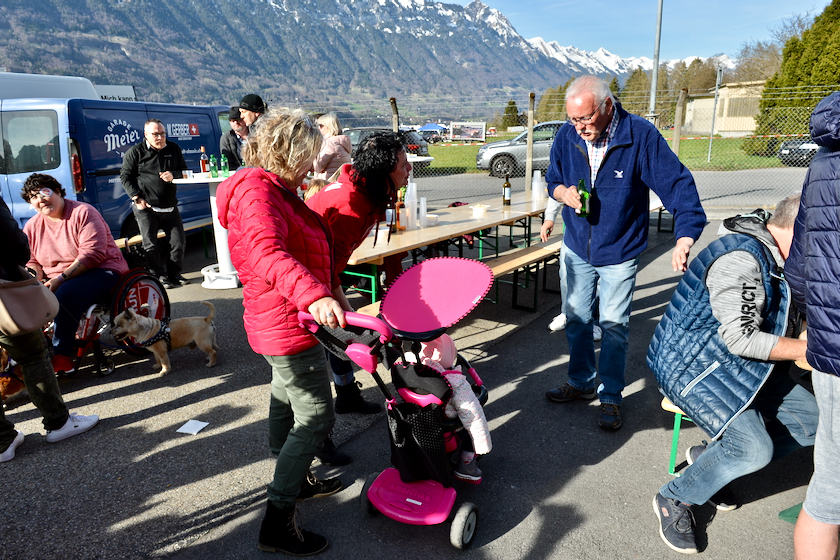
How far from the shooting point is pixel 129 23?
156375mm

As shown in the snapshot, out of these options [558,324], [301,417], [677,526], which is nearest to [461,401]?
[301,417]

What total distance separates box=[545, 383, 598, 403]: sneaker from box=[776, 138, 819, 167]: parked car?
57.6 ft

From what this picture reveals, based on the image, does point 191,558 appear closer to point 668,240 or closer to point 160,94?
point 668,240

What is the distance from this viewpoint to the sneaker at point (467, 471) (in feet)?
8.04

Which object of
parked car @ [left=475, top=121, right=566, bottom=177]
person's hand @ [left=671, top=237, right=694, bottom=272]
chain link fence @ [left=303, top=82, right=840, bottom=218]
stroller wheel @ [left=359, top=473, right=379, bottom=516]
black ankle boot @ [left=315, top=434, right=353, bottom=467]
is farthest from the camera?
parked car @ [left=475, top=121, right=566, bottom=177]

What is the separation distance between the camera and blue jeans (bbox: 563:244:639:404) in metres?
3.13

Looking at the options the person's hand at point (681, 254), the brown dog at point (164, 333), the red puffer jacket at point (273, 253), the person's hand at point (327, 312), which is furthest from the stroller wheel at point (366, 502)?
the brown dog at point (164, 333)

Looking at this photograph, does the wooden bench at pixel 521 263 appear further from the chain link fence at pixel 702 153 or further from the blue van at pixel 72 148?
the chain link fence at pixel 702 153

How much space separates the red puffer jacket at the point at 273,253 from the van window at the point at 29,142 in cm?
604

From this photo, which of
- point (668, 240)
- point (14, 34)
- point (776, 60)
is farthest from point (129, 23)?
point (668, 240)

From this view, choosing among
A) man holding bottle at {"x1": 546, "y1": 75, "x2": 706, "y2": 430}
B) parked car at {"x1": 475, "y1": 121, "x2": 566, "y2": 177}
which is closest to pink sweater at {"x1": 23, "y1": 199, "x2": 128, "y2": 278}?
man holding bottle at {"x1": 546, "y1": 75, "x2": 706, "y2": 430}

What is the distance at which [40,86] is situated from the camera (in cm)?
900

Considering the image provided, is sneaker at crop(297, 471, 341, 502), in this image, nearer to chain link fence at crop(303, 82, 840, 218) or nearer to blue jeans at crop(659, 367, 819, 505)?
blue jeans at crop(659, 367, 819, 505)

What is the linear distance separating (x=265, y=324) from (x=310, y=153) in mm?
699
